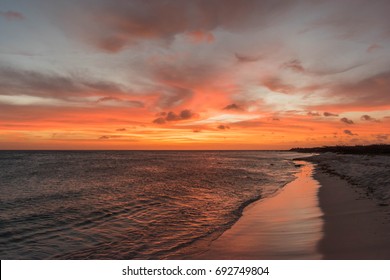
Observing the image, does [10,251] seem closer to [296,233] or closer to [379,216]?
[296,233]

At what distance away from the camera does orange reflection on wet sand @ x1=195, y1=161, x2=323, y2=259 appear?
10986 millimetres

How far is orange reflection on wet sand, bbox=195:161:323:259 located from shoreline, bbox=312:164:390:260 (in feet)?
1.67

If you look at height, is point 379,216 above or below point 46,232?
above

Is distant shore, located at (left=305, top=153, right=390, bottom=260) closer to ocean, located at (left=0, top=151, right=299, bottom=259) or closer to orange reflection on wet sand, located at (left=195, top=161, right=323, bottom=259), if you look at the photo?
orange reflection on wet sand, located at (left=195, top=161, right=323, bottom=259)

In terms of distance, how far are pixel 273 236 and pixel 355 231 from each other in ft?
11.9

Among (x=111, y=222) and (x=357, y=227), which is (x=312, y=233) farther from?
(x=111, y=222)

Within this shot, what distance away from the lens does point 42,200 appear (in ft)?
87.6

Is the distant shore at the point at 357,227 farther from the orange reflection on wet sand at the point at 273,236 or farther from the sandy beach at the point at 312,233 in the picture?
the orange reflection on wet sand at the point at 273,236

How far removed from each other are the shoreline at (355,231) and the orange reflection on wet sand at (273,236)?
1.67 feet

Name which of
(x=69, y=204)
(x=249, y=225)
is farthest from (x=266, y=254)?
(x=69, y=204)

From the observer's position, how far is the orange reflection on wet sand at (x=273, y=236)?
36.0ft

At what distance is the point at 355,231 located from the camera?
493 inches

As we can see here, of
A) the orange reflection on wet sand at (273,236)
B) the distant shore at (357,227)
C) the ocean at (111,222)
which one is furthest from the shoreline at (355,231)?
the ocean at (111,222)

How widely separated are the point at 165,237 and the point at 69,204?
14.0m
